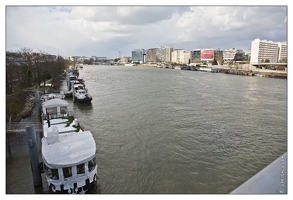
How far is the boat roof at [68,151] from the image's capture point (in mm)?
2426

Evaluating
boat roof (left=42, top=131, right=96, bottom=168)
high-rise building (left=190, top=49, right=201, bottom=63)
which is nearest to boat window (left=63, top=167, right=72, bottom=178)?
boat roof (left=42, top=131, right=96, bottom=168)

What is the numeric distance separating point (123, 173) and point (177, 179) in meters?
0.72

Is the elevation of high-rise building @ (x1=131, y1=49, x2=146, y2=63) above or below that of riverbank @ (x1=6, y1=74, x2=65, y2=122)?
above

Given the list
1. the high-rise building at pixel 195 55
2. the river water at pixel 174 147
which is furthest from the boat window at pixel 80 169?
the high-rise building at pixel 195 55

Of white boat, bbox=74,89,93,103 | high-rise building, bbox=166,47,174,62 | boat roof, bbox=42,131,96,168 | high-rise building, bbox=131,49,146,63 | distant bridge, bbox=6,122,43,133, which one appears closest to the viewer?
boat roof, bbox=42,131,96,168

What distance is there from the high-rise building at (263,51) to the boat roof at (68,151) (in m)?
28.3

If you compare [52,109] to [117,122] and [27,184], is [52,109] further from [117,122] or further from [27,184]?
[27,184]

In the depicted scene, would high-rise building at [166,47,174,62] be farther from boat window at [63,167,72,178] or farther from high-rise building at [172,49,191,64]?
boat window at [63,167,72,178]

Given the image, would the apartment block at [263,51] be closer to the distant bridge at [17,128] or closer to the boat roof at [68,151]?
the distant bridge at [17,128]

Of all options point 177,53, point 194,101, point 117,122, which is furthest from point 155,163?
point 177,53

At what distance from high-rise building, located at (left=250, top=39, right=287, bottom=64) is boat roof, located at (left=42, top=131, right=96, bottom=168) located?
28.3 metres

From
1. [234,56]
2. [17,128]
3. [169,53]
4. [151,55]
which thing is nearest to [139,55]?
[151,55]

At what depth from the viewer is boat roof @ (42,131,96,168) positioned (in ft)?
7.96

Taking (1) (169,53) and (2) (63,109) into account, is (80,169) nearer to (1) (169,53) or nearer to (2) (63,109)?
(2) (63,109)
